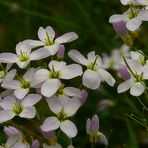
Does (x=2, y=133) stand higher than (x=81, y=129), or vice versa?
(x=2, y=133)

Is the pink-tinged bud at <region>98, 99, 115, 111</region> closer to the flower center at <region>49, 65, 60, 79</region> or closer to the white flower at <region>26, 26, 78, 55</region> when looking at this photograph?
the white flower at <region>26, 26, 78, 55</region>

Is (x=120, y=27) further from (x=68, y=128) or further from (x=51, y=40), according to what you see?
(x=68, y=128)

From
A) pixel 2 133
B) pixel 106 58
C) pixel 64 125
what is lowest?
pixel 106 58

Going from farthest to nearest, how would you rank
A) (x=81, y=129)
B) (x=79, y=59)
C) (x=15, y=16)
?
1. (x=15, y=16)
2. (x=81, y=129)
3. (x=79, y=59)

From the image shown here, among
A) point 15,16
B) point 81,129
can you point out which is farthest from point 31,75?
point 15,16

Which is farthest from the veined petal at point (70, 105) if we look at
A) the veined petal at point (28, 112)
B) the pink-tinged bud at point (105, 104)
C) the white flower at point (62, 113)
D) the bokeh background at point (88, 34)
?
the pink-tinged bud at point (105, 104)

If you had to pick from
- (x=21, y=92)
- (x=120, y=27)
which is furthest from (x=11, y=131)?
(x=120, y=27)

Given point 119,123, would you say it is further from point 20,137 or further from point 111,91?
point 20,137

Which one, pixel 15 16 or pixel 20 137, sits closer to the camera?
pixel 20 137
